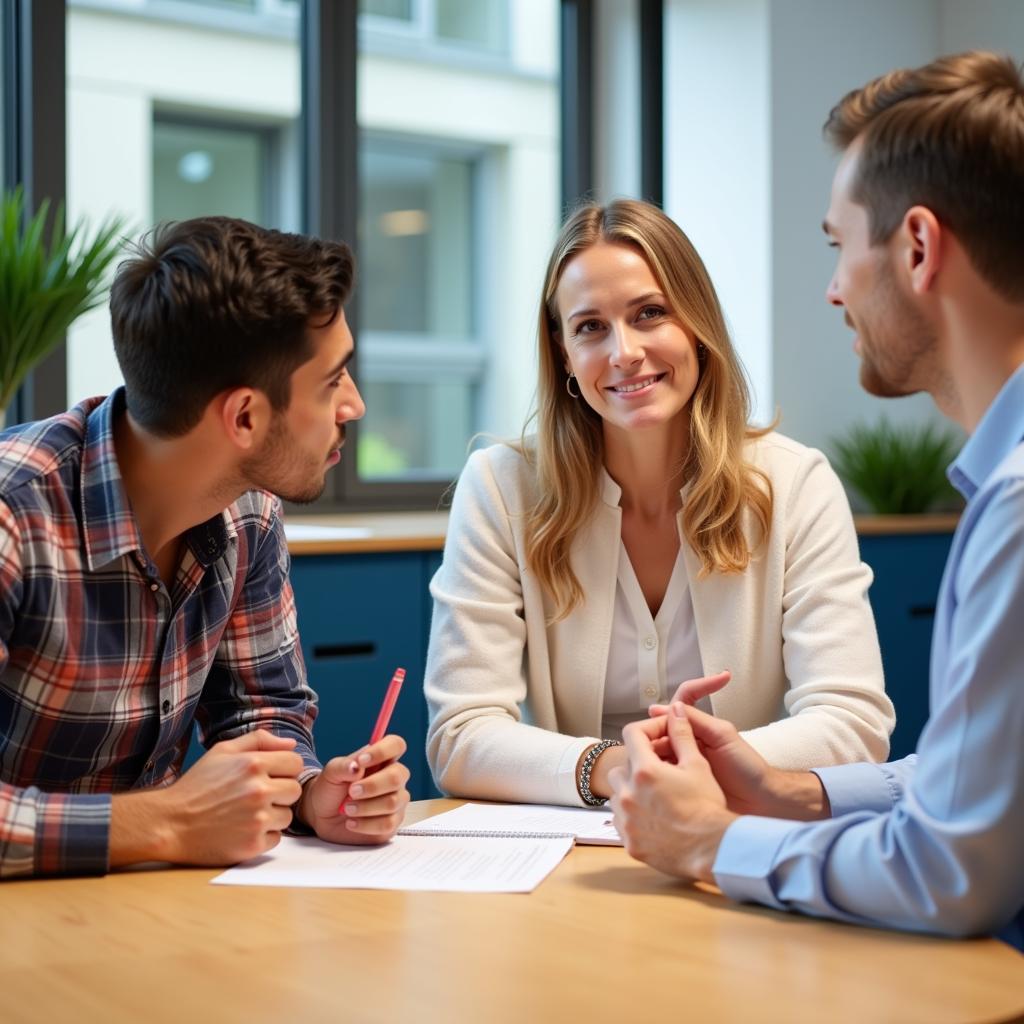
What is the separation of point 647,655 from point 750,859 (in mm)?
814

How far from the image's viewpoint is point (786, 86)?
3977 mm

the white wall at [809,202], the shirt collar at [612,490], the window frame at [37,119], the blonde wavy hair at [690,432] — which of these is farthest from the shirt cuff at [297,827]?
the white wall at [809,202]

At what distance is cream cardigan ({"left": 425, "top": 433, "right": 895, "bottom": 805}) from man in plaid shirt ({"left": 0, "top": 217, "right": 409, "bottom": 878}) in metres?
0.35

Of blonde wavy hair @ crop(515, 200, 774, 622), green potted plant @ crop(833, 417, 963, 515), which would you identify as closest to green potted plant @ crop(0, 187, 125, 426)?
blonde wavy hair @ crop(515, 200, 774, 622)

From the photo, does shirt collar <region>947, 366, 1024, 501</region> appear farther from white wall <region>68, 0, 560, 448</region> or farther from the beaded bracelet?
white wall <region>68, 0, 560, 448</region>

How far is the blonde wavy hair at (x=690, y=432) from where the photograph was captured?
201 cm

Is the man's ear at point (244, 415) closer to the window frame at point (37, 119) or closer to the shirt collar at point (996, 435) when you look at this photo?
the shirt collar at point (996, 435)

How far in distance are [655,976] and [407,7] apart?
6.65 meters

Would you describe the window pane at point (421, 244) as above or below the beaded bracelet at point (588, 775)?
above

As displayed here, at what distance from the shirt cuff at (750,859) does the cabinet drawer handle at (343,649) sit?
1.75 metres

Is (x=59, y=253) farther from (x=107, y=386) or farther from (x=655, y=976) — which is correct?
(x=107, y=386)

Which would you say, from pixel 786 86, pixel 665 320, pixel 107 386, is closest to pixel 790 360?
pixel 786 86

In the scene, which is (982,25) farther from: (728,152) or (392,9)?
(392,9)

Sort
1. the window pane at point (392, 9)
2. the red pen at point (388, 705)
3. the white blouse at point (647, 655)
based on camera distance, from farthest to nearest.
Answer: the window pane at point (392, 9) → the white blouse at point (647, 655) → the red pen at point (388, 705)
